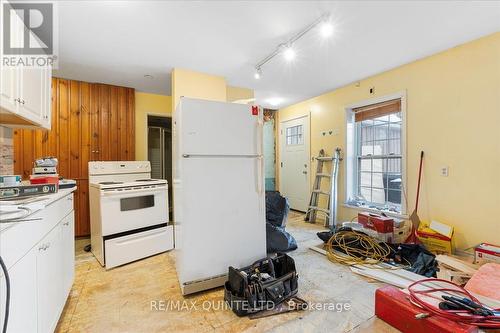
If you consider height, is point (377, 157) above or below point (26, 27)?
below

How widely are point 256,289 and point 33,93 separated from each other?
2286mm

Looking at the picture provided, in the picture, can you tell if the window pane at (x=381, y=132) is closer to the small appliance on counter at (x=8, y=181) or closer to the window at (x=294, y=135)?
the window at (x=294, y=135)

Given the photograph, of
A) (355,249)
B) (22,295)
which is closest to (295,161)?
(355,249)

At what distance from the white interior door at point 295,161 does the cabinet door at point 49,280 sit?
→ 419 cm

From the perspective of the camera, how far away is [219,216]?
6.76 feet

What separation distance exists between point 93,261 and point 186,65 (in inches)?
106

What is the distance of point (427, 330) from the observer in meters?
0.95

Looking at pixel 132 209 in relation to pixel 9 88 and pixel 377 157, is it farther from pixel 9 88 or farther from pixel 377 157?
pixel 377 157

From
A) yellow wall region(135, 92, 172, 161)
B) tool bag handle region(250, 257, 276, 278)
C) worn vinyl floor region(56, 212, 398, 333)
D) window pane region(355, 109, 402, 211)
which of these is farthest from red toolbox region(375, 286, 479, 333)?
yellow wall region(135, 92, 172, 161)

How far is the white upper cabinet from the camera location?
57.4 inches

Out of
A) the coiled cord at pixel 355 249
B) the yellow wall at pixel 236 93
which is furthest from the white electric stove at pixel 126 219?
the coiled cord at pixel 355 249

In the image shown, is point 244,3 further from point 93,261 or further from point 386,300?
point 93,261

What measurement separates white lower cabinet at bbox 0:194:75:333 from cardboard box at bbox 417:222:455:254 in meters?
3.58

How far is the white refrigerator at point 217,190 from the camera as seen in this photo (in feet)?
6.37
